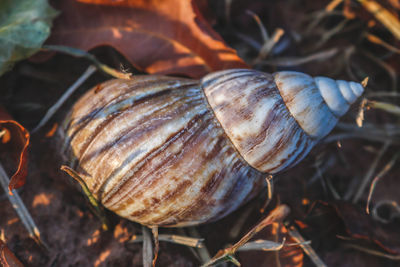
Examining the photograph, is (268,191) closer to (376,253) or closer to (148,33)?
(376,253)

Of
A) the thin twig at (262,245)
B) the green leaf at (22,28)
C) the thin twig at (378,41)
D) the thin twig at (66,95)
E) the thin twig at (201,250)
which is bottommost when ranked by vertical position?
the thin twig at (201,250)

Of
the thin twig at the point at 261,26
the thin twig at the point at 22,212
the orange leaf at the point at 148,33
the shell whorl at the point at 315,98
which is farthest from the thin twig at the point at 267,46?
the thin twig at the point at 22,212

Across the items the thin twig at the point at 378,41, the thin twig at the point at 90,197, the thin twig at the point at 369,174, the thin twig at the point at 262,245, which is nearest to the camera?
the thin twig at the point at 90,197

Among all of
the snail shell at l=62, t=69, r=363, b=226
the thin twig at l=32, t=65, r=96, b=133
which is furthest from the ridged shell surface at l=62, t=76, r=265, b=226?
the thin twig at l=32, t=65, r=96, b=133

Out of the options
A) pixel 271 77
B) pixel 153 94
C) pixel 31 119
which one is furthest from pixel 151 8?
pixel 31 119

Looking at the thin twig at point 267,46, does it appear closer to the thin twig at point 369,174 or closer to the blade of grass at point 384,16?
the blade of grass at point 384,16

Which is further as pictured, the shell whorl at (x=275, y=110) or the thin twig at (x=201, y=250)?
the thin twig at (x=201, y=250)
